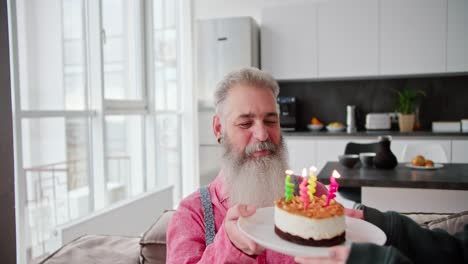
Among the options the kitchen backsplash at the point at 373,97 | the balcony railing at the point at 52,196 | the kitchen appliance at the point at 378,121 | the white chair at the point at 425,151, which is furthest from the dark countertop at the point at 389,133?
the balcony railing at the point at 52,196

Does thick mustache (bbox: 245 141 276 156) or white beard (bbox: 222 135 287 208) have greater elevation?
thick mustache (bbox: 245 141 276 156)

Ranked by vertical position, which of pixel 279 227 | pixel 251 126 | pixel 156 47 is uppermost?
pixel 156 47

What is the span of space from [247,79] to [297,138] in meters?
3.24

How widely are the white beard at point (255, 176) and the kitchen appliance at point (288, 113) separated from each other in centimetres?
346

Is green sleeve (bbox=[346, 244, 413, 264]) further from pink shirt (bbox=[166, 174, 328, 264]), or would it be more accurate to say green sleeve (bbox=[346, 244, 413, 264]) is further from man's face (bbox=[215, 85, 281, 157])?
man's face (bbox=[215, 85, 281, 157])

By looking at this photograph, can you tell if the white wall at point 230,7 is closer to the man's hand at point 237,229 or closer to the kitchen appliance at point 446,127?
the kitchen appliance at point 446,127

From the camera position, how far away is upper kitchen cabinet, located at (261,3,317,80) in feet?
15.1

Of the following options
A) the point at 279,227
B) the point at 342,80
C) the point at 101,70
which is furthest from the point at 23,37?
the point at 342,80

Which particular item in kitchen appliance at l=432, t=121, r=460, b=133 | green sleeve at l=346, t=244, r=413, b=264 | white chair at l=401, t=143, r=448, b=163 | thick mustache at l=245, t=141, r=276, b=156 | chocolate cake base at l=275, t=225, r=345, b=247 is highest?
thick mustache at l=245, t=141, r=276, b=156

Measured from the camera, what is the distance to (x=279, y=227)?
895mm

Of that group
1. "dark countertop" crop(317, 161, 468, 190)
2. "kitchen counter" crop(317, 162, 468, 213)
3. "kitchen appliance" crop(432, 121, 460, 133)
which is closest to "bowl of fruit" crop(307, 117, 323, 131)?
"kitchen appliance" crop(432, 121, 460, 133)

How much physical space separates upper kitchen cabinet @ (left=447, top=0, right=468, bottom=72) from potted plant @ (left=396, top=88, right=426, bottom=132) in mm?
481

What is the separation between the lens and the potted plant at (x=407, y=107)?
4.44 meters

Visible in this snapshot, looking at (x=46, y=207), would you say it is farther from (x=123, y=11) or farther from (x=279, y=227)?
(x=279, y=227)
